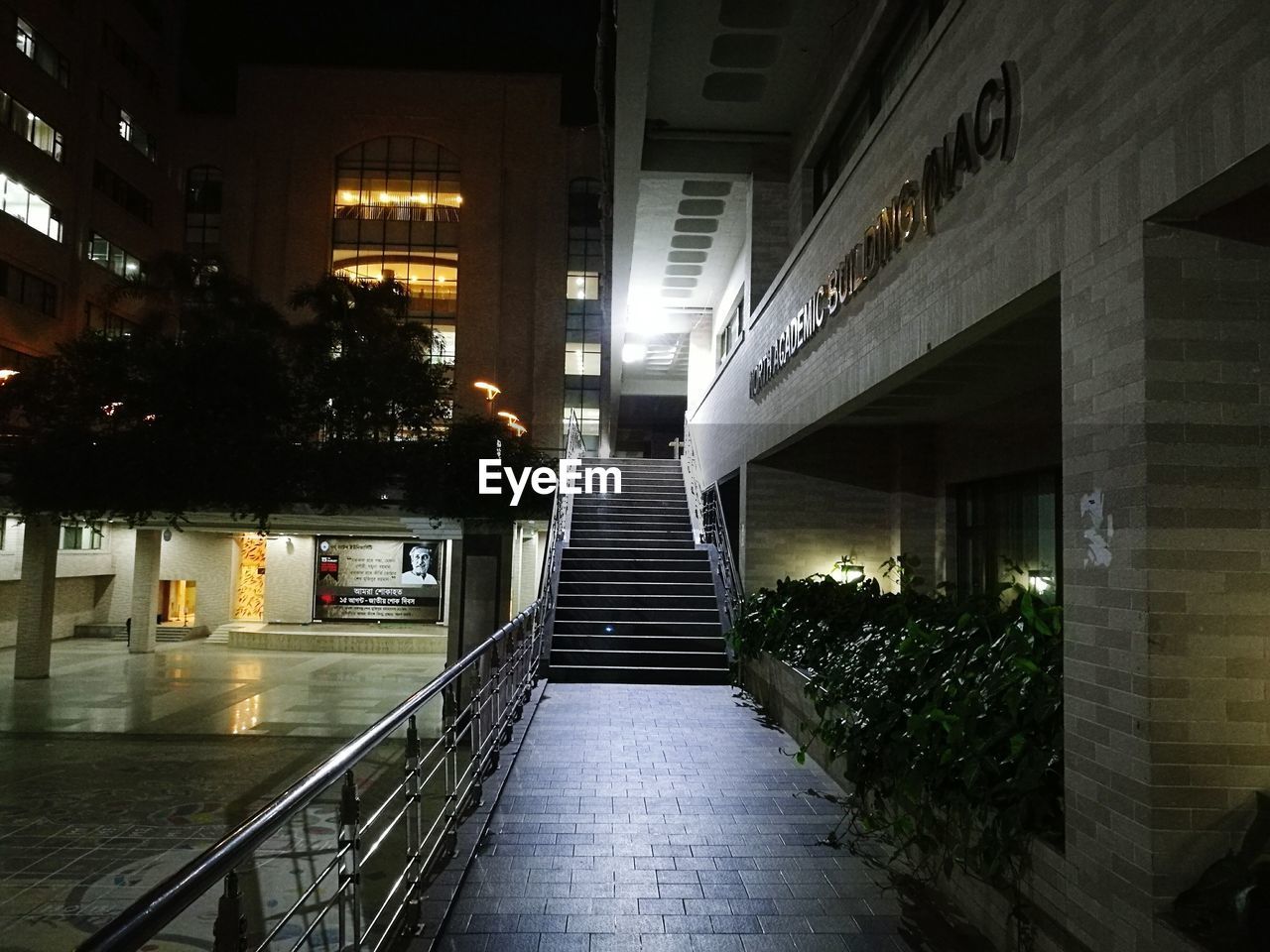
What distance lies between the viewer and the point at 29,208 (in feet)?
90.2

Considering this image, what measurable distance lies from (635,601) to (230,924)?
417 inches

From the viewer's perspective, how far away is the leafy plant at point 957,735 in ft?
12.8

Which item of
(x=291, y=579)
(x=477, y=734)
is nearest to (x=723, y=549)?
(x=477, y=734)

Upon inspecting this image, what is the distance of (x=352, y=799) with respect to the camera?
3240mm

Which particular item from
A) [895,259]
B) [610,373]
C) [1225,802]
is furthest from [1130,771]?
[610,373]

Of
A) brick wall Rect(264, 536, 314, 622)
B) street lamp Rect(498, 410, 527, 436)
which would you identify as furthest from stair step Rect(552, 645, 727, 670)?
brick wall Rect(264, 536, 314, 622)

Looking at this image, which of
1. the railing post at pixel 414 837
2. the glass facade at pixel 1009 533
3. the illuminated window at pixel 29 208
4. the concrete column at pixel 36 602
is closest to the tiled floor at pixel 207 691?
the concrete column at pixel 36 602

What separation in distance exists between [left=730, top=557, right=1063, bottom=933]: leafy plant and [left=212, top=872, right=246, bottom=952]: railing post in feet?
9.74

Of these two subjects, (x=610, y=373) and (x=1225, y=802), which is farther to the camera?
(x=610, y=373)

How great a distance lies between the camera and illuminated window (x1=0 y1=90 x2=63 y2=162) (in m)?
26.4

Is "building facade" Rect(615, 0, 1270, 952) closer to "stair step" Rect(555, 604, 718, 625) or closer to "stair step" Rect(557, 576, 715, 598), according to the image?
"stair step" Rect(555, 604, 718, 625)

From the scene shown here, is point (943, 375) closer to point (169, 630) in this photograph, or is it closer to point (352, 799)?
point (352, 799)

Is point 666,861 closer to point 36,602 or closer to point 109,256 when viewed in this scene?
point 36,602

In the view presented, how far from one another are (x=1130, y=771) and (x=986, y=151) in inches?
120
